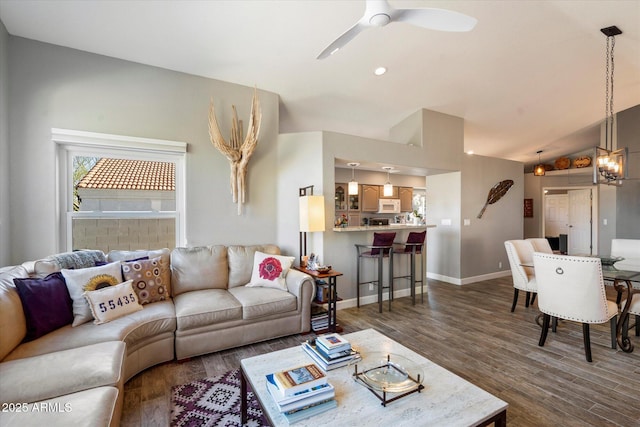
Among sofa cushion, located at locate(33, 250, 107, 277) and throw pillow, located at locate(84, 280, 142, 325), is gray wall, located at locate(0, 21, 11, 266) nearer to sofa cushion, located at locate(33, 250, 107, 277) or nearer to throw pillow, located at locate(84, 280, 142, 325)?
sofa cushion, located at locate(33, 250, 107, 277)

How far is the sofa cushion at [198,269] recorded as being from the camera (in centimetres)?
316

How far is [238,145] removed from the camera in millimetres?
3805

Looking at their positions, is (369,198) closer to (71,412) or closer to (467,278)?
(467,278)

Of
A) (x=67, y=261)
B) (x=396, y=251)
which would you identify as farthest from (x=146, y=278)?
(x=396, y=251)

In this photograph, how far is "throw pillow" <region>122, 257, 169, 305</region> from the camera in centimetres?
275

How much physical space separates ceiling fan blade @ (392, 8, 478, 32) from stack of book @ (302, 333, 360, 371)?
2.20 metres

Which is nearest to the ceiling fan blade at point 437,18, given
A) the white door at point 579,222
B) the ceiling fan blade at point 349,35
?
the ceiling fan blade at point 349,35

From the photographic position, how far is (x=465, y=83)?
441 cm

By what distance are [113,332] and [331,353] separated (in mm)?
1707

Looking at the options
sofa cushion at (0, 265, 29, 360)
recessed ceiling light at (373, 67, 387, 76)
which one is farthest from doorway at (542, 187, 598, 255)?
sofa cushion at (0, 265, 29, 360)

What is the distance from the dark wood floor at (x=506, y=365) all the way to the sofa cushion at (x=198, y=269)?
2.63 feet

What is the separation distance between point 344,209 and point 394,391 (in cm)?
550

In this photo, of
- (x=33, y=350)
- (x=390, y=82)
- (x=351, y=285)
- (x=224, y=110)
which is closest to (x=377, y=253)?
(x=351, y=285)

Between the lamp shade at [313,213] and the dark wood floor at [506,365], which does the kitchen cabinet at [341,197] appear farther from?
the lamp shade at [313,213]
